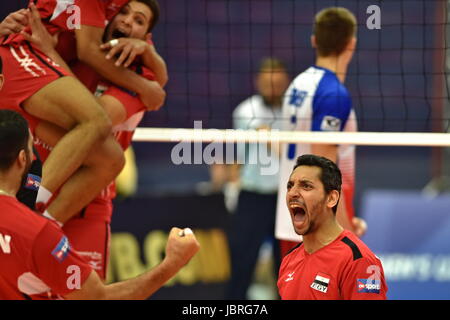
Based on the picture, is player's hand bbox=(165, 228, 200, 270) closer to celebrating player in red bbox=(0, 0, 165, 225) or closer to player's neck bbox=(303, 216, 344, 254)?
player's neck bbox=(303, 216, 344, 254)

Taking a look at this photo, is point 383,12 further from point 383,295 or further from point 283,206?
point 383,295

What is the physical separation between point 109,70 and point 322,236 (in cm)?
185

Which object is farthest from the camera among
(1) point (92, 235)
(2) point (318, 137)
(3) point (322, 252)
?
(2) point (318, 137)

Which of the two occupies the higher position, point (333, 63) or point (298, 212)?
point (333, 63)

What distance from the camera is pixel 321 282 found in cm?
432

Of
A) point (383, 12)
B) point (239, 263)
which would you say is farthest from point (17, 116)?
point (383, 12)

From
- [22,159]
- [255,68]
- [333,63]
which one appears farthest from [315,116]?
[255,68]

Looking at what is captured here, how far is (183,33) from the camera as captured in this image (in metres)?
14.0

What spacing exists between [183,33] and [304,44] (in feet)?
5.95

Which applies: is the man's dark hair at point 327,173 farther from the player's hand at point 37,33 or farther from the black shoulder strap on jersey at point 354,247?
the player's hand at point 37,33

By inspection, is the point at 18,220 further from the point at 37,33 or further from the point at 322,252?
the point at 37,33

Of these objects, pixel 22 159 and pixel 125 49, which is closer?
pixel 22 159

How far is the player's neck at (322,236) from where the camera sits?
4488mm
